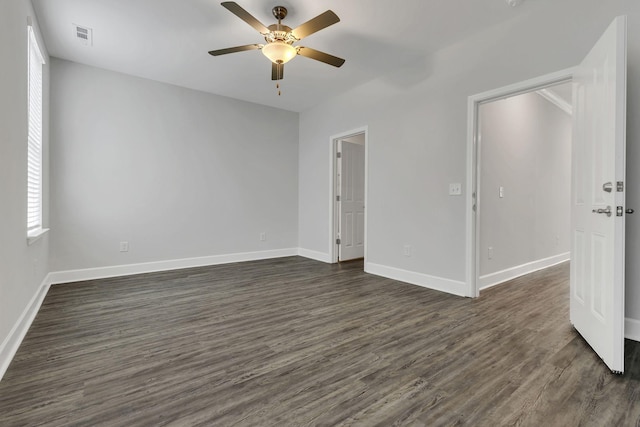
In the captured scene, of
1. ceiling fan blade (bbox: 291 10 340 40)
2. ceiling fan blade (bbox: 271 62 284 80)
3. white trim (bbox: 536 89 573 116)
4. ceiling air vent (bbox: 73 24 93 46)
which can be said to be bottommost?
ceiling fan blade (bbox: 271 62 284 80)

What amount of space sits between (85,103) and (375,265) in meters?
4.28

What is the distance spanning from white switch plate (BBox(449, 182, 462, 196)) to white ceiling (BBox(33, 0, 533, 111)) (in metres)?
1.50

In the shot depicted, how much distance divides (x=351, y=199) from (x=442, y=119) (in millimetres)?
2190

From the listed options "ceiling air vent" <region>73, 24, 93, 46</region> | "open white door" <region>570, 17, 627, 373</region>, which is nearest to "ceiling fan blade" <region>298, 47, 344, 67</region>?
"open white door" <region>570, 17, 627, 373</region>

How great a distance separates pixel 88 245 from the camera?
385 cm

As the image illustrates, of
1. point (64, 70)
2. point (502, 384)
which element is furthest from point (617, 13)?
point (64, 70)

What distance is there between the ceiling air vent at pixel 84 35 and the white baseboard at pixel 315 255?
405 centimetres

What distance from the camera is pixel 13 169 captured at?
2010mm

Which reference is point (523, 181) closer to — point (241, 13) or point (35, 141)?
point (241, 13)

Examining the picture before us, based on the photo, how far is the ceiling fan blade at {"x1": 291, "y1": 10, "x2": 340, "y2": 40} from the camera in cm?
219

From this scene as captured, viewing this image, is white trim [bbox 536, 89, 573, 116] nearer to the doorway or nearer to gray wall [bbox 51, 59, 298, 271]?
the doorway

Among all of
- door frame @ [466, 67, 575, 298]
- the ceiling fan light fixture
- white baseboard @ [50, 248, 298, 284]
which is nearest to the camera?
the ceiling fan light fixture

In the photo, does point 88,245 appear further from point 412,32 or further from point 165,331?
point 412,32

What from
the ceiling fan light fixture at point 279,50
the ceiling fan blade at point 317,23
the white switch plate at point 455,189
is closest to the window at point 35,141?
the ceiling fan light fixture at point 279,50
